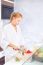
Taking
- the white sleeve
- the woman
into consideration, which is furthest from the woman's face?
the white sleeve

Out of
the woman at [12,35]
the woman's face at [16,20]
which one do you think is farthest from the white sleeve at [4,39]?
the woman's face at [16,20]

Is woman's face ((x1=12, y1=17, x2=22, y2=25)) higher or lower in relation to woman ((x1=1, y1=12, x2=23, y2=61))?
higher

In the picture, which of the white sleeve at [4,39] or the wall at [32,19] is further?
the wall at [32,19]

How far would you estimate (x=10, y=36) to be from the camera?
1.58 m

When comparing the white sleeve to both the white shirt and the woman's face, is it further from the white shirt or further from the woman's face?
the woman's face

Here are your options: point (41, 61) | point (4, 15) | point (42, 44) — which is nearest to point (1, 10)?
point (4, 15)

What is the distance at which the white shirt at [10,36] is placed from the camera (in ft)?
5.05

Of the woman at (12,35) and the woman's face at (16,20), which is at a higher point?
the woman's face at (16,20)

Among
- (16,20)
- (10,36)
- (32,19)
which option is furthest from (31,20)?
(10,36)

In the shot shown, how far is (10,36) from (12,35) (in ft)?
0.08

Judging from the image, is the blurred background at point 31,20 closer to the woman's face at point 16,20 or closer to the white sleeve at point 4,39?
the woman's face at point 16,20

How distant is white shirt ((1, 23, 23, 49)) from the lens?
154cm

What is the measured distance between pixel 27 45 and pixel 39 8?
37 cm

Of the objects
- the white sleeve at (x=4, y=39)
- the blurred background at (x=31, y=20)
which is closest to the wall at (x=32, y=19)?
the blurred background at (x=31, y=20)
